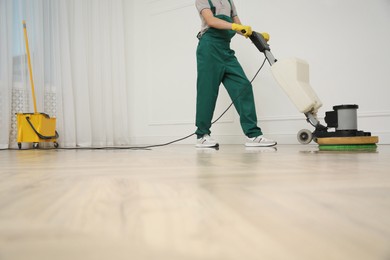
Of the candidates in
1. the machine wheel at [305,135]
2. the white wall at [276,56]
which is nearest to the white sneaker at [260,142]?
the machine wheel at [305,135]

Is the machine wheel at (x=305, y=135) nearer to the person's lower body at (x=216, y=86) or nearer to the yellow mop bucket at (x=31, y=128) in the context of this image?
Answer: the person's lower body at (x=216, y=86)

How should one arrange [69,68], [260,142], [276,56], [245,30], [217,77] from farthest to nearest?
[69,68] → [276,56] → [217,77] → [260,142] → [245,30]

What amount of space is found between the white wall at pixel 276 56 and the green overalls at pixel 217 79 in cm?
67

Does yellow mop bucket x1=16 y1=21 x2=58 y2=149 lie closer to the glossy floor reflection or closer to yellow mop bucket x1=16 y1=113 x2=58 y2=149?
yellow mop bucket x1=16 y1=113 x2=58 y2=149

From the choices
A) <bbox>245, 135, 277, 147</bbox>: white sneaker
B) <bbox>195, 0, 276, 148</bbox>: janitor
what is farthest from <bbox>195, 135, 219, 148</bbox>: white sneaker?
<bbox>245, 135, 277, 147</bbox>: white sneaker

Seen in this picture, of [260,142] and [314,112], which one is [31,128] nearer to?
[260,142]

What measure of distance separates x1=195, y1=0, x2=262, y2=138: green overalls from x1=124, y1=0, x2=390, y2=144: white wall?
0.67m

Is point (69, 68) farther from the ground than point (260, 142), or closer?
farther from the ground

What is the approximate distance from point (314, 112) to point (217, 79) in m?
0.59

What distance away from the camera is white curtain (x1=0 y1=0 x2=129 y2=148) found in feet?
7.97

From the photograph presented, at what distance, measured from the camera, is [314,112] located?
1696 mm

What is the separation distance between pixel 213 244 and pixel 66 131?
9.22ft

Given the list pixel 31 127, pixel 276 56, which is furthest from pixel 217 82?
pixel 31 127

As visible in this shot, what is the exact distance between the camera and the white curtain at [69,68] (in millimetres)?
2428
